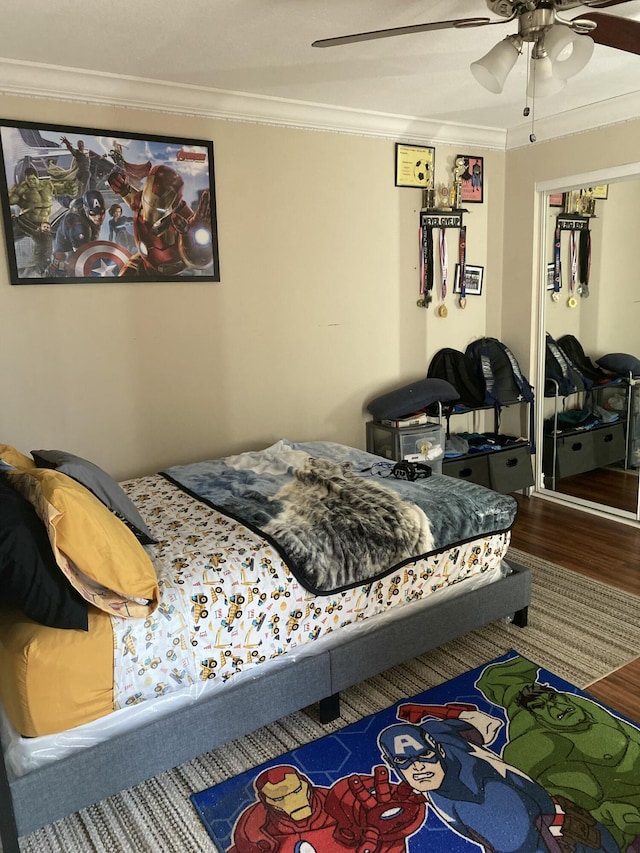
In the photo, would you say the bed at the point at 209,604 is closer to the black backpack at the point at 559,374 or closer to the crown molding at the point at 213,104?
the crown molding at the point at 213,104

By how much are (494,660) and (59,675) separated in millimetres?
1692

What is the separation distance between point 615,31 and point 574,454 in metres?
2.87

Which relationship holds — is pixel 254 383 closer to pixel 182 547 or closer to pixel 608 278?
pixel 182 547

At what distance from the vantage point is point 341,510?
2.52 meters

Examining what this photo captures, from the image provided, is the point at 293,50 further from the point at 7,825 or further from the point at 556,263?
the point at 7,825

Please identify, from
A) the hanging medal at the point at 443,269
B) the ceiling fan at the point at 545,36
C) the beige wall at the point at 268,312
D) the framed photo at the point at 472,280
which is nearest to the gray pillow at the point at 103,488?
the beige wall at the point at 268,312

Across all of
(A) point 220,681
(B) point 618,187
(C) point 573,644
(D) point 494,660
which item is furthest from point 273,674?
(B) point 618,187

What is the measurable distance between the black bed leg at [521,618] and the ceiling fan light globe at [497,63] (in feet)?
6.91

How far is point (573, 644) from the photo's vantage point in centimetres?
271

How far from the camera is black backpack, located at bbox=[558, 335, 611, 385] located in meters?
4.16

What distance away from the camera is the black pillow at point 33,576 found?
1633 millimetres

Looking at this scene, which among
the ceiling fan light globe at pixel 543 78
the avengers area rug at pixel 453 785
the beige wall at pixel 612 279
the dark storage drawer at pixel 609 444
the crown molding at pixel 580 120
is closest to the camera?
the avengers area rug at pixel 453 785

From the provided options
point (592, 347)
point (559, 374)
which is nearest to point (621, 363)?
point (592, 347)

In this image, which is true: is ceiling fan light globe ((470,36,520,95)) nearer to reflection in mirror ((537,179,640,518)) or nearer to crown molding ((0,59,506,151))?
crown molding ((0,59,506,151))
